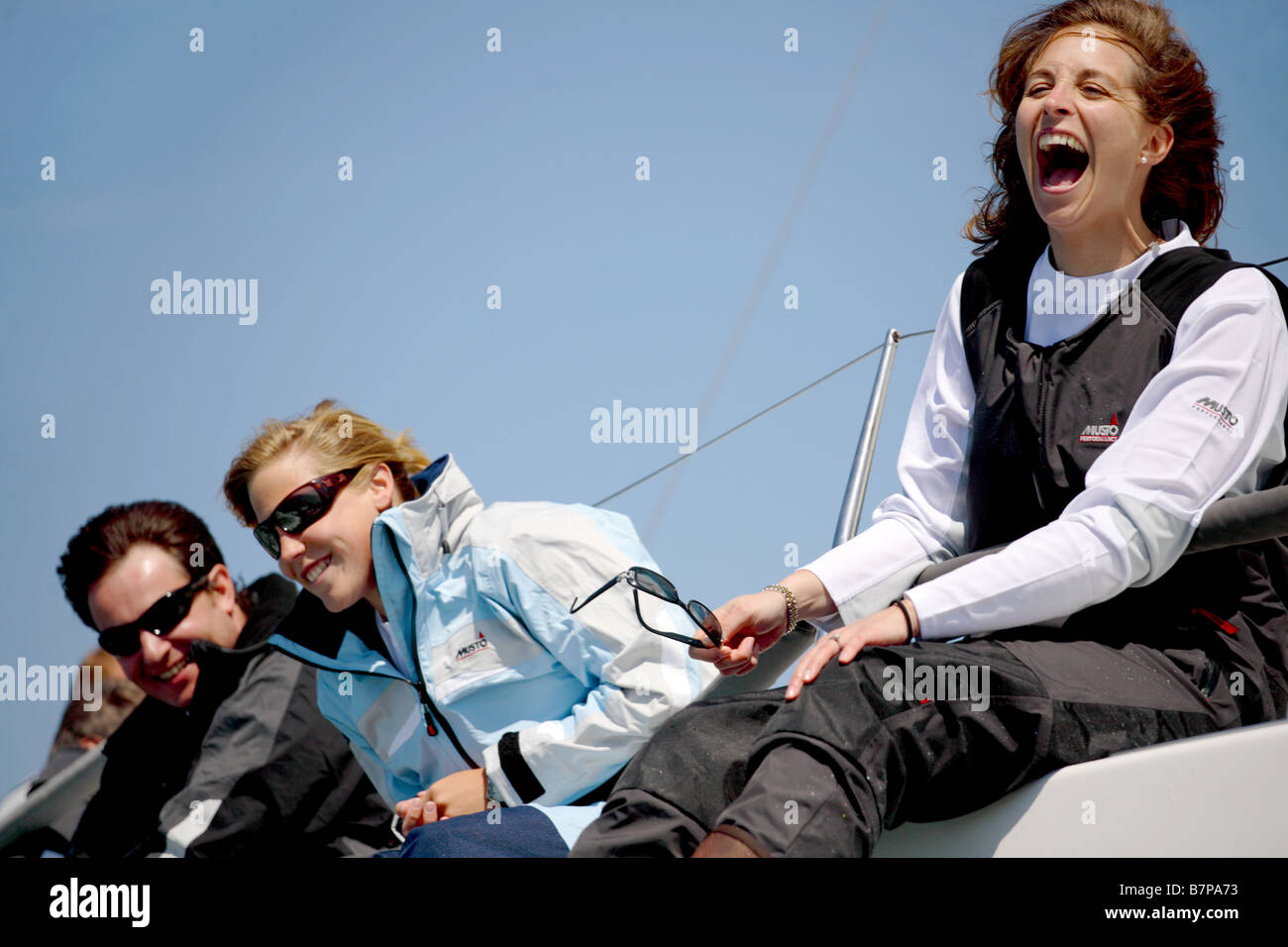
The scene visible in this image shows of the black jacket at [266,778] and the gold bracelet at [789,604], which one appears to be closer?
the gold bracelet at [789,604]

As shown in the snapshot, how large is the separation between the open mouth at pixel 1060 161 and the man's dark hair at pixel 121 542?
2.13 m

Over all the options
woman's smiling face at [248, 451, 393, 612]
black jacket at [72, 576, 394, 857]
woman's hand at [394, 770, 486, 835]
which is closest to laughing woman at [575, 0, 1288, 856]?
woman's hand at [394, 770, 486, 835]

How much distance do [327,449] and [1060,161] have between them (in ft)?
4.85

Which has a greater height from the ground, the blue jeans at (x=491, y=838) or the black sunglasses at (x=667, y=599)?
the black sunglasses at (x=667, y=599)

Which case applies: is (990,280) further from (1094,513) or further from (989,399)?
(1094,513)

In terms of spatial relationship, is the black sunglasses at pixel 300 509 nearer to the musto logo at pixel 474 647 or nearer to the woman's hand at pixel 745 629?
the musto logo at pixel 474 647

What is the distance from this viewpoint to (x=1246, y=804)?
1256 millimetres

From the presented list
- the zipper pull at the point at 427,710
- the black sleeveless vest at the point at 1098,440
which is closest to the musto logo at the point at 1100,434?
the black sleeveless vest at the point at 1098,440

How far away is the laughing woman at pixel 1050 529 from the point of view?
1.26 metres

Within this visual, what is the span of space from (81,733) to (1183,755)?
3593 millimetres

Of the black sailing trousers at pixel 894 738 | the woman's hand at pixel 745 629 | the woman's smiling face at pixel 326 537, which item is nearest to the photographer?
the black sailing trousers at pixel 894 738

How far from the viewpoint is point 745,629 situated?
1550mm

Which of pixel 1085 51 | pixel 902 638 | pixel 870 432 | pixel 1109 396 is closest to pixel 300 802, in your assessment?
pixel 870 432

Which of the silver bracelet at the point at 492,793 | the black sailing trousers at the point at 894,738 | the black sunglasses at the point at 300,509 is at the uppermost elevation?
the black sunglasses at the point at 300,509
